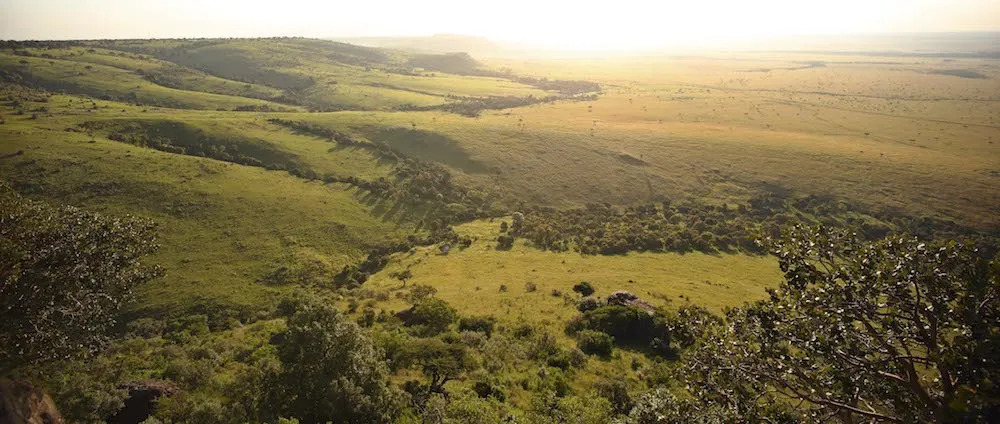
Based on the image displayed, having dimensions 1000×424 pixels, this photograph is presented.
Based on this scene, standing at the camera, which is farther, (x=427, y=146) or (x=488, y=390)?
(x=427, y=146)

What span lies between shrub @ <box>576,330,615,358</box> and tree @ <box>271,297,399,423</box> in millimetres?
21163

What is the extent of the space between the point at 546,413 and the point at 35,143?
326 feet

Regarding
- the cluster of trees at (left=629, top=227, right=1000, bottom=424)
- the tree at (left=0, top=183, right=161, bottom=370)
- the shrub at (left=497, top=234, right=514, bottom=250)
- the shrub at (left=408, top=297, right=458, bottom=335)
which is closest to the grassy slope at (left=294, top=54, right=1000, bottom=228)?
the shrub at (left=497, top=234, right=514, bottom=250)

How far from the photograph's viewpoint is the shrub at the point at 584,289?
6053 cm

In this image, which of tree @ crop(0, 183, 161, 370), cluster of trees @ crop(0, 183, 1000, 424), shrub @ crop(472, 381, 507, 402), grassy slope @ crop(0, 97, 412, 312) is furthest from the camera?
grassy slope @ crop(0, 97, 412, 312)

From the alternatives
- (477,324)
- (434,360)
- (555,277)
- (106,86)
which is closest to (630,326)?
(477,324)

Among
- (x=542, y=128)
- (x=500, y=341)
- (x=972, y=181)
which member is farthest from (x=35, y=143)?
(x=972, y=181)

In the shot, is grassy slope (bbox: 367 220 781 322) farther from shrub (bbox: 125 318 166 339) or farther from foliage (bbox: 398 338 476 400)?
shrub (bbox: 125 318 166 339)

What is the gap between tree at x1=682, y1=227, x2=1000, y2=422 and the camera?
1011 centimetres

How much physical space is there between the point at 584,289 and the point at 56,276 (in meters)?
50.3

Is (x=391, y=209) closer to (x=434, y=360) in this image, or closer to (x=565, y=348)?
Result: (x=565, y=348)

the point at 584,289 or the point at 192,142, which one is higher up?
the point at 192,142

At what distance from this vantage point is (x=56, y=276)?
21.1m

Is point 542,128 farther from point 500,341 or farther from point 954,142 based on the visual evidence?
point 954,142
